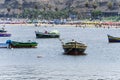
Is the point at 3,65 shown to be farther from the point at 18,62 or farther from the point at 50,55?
the point at 50,55

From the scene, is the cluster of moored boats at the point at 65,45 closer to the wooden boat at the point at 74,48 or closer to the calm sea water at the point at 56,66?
the wooden boat at the point at 74,48

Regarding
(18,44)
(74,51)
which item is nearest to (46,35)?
(18,44)

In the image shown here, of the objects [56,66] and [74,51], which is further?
[74,51]

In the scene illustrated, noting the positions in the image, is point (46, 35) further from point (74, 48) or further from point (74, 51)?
point (74, 48)

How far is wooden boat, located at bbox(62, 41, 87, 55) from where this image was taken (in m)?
109

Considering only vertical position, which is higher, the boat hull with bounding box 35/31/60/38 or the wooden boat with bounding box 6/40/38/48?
the wooden boat with bounding box 6/40/38/48

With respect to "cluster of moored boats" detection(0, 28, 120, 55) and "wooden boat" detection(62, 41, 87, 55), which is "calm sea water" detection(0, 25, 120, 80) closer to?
"wooden boat" detection(62, 41, 87, 55)

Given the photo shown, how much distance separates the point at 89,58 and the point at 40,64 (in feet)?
46.0

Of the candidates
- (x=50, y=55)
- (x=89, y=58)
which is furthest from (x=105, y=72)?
(x=50, y=55)

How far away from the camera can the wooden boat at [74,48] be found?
109125 mm

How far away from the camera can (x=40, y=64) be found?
95.3 meters

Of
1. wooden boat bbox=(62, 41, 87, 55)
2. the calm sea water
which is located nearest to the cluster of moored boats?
wooden boat bbox=(62, 41, 87, 55)

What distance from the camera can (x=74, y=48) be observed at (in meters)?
110

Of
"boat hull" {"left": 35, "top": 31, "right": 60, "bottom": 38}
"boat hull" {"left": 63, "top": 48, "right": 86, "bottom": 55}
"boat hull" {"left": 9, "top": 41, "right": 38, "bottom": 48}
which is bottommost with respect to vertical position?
"boat hull" {"left": 35, "top": 31, "right": 60, "bottom": 38}
